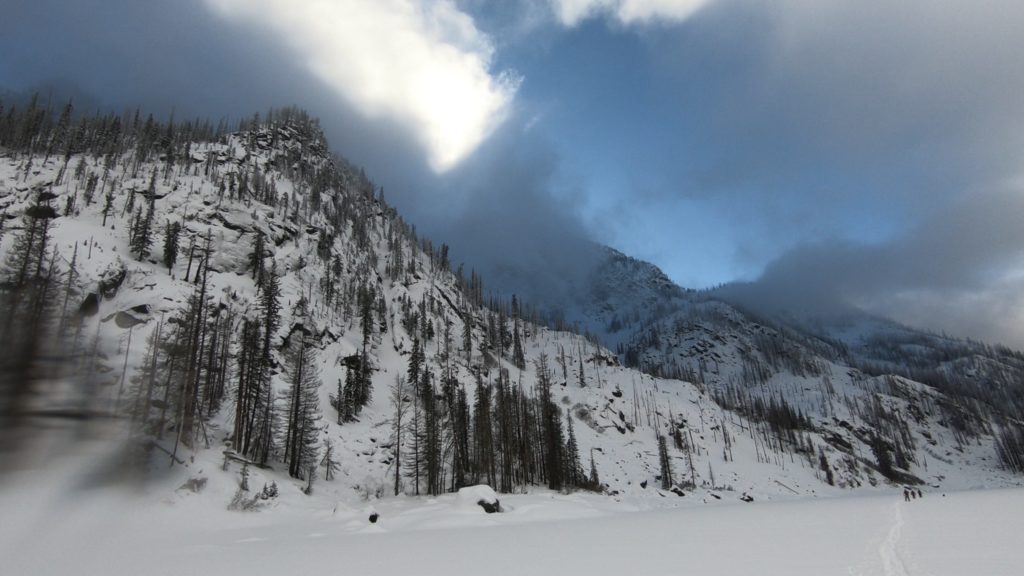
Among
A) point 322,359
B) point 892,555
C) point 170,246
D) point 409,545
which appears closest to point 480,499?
point 409,545

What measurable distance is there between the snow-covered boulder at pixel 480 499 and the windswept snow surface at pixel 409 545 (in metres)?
2.68

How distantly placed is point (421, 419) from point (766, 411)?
178 meters

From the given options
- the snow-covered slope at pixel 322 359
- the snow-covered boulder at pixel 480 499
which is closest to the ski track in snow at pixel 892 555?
the snow-covered slope at pixel 322 359

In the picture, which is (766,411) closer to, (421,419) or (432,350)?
(432,350)

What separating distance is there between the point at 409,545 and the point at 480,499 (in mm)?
16332

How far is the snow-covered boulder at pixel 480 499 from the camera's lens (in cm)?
3366

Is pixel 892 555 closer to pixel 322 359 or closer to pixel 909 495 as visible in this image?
pixel 909 495

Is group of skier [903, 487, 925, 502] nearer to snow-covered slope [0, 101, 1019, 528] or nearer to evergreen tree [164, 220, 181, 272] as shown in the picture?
snow-covered slope [0, 101, 1019, 528]

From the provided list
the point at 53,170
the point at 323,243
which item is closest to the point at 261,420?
the point at 323,243

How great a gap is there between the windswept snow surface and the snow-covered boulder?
2681mm

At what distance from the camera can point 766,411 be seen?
19700cm

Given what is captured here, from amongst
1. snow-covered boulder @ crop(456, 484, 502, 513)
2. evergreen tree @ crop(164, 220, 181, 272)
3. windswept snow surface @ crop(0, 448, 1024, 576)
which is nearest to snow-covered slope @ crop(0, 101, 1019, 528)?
windswept snow surface @ crop(0, 448, 1024, 576)

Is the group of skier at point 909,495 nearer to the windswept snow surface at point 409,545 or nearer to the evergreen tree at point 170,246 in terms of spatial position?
the windswept snow surface at point 409,545

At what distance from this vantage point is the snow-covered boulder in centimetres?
3366
